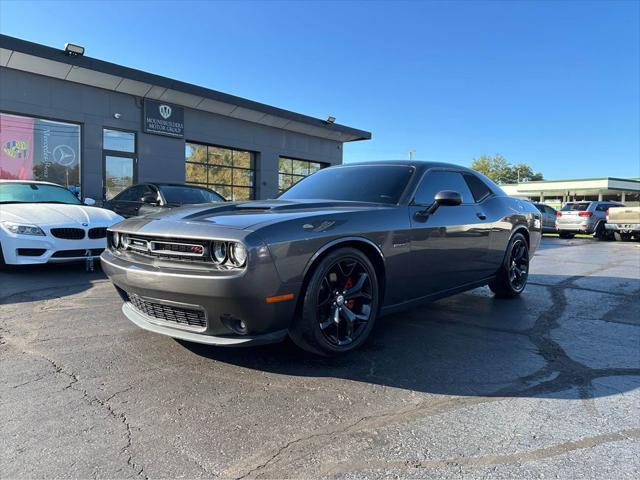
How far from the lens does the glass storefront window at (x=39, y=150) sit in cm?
1152

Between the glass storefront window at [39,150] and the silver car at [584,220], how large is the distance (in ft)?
57.3

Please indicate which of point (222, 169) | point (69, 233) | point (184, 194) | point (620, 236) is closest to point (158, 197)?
point (184, 194)

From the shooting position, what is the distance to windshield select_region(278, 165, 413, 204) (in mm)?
3949

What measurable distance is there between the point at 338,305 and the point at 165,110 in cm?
1319

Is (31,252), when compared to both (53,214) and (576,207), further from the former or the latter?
(576,207)

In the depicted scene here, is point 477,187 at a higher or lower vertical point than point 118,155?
lower

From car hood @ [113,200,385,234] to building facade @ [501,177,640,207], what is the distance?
1624 inches

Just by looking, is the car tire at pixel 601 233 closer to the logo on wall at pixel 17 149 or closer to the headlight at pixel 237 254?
the headlight at pixel 237 254

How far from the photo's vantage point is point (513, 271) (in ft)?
18.0

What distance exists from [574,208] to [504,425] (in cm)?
1877

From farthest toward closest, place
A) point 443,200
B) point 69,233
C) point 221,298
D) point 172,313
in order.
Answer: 1. point 69,233
2. point 443,200
3. point 172,313
4. point 221,298

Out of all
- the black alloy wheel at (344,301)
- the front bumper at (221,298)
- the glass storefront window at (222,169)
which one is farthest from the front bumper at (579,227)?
the front bumper at (221,298)

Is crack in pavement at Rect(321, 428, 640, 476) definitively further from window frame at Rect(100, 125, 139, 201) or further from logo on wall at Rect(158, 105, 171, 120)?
logo on wall at Rect(158, 105, 171, 120)

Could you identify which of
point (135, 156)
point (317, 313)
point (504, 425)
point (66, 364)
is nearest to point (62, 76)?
point (135, 156)
